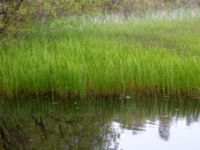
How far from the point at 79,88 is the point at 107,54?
Answer: 2.81 ft

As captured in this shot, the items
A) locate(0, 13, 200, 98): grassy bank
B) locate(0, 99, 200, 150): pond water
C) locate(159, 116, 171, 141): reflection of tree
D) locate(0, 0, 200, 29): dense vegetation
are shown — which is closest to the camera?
locate(0, 99, 200, 150): pond water

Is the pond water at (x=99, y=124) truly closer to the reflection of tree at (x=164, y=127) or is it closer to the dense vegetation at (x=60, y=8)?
the reflection of tree at (x=164, y=127)

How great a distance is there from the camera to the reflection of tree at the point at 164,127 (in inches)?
243

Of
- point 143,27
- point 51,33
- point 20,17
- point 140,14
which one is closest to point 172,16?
point 140,14

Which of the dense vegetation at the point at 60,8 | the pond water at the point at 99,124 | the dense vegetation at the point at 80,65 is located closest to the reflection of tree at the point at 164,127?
the pond water at the point at 99,124

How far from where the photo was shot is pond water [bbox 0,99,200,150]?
5.98 meters

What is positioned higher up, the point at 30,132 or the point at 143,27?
the point at 143,27

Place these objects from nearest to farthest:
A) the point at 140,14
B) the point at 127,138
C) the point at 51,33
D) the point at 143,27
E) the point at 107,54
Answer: the point at 127,138, the point at 107,54, the point at 51,33, the point at 143,27, the point at 140,14

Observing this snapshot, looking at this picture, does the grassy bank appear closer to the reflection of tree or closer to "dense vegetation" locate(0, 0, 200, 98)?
"dense vegetation" locate(0, 0, 200, 98)

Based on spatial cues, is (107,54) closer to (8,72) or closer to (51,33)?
(8,72)

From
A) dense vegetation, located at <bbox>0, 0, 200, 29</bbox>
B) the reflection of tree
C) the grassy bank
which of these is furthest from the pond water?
dense vegetation, located at <bbox>0, 0, 200, 29</bbox>

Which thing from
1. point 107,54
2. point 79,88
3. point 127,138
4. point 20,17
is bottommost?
point 127,138

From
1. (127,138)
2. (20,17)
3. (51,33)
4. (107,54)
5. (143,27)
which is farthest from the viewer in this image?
(143,27)

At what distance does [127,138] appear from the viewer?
6.11 meters
